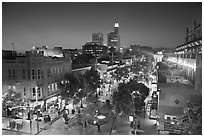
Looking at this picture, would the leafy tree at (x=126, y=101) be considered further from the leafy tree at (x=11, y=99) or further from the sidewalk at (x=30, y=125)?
the leafy tree at (x=11, y=99)

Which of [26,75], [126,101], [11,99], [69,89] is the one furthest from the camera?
[26,75]

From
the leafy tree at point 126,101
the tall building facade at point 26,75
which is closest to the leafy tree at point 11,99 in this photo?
the tall building facade at point 26,75

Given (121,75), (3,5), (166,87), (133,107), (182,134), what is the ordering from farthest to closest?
(121,75) → (133,107) → (166,87) → (182,134) → (3,5)

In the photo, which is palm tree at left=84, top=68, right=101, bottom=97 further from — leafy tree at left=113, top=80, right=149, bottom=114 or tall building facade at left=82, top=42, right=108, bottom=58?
tall building facade at left=82, top=42, right=108, bottom=58

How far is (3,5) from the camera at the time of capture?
543 cm

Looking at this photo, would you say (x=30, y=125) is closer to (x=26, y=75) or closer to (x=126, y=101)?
(x=26, y=75)

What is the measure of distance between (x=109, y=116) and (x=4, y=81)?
640 cm

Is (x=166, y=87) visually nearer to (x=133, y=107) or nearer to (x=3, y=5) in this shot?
(x=133, y=107)

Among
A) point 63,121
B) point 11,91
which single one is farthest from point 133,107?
point 11,91

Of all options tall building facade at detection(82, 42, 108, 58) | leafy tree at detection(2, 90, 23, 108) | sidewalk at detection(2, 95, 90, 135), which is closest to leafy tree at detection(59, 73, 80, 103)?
sidewalk at detection(2, 95, 90, 135)

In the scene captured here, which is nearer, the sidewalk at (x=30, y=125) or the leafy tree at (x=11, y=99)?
the sidewalk at (x=30, y=125)

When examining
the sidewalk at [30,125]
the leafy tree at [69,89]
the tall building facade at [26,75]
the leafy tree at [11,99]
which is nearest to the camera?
the sidewalk at [30,125]

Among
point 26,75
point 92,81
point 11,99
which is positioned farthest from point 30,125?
point 92,81

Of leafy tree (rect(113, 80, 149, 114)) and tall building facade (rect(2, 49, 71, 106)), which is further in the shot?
tall building facade (rect(2, 49, 71, 106))
